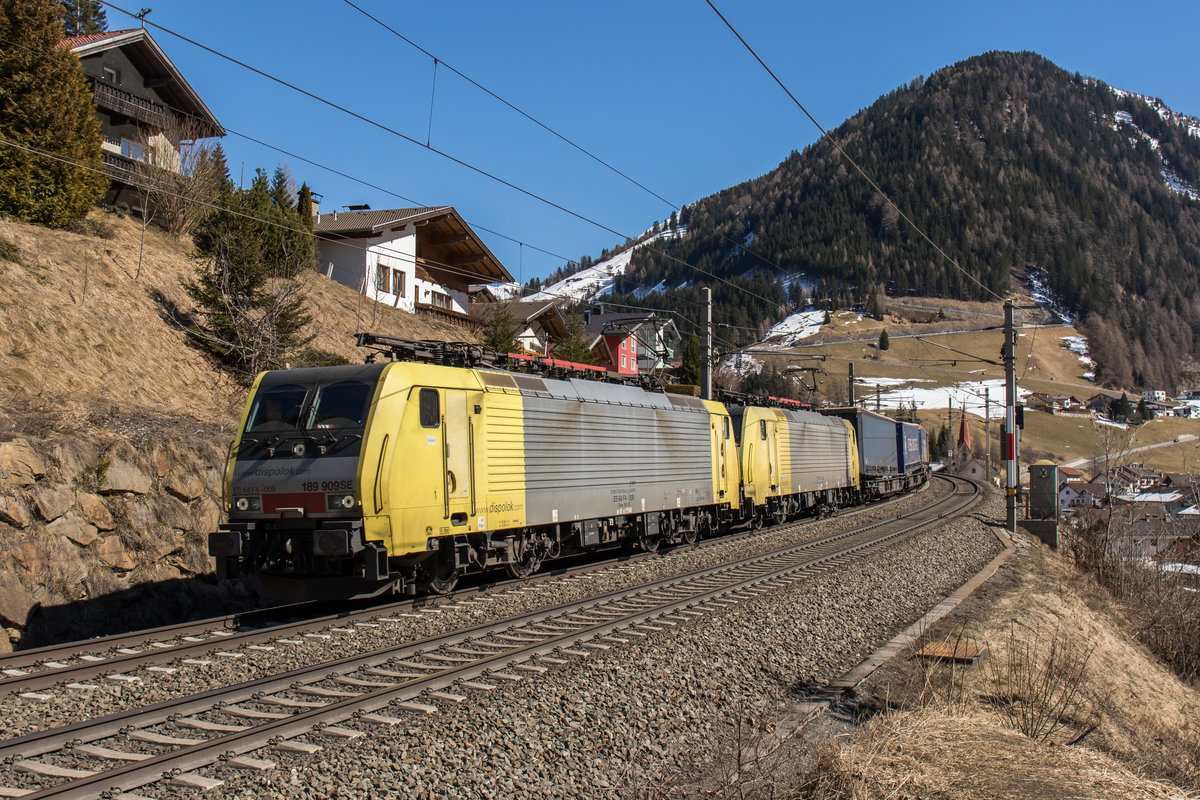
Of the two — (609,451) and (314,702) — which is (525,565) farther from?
(314,702)

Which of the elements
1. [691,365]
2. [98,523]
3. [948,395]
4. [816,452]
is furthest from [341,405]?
[948,395]

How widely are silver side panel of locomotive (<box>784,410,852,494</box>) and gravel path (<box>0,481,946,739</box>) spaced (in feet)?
32.9

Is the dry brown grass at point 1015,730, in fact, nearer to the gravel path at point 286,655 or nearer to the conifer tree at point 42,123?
the gravel path at point 286,655

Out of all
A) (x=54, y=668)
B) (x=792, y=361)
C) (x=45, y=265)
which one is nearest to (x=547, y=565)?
(x=54, y=668)

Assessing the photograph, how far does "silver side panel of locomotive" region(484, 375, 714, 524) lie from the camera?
1283cm

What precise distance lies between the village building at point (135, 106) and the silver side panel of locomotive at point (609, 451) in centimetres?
2005

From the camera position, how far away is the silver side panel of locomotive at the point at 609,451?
12828 millimetres

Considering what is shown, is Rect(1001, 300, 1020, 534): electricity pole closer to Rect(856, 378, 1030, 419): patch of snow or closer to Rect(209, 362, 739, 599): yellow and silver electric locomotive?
Rect(209, 362, 739, 599): yellow and silver electric locomotive

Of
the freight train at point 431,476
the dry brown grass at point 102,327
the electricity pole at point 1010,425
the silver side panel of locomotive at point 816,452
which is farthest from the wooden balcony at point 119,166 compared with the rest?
the electricity pole at point 1010,425

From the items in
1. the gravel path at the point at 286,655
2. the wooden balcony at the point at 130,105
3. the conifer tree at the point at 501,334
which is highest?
the wooden balcony at the point at 130,105

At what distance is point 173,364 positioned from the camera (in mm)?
19375

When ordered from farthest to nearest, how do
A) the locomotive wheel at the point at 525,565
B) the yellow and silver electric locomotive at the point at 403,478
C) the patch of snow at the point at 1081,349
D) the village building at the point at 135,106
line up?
the patch of snow at the point at 1081,349, the village building at the point at 135,106, the locomotive wheel at the point at 525,565, the yellow and silver electric locomotive at the point at 403,478

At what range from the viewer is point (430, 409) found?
1059cm

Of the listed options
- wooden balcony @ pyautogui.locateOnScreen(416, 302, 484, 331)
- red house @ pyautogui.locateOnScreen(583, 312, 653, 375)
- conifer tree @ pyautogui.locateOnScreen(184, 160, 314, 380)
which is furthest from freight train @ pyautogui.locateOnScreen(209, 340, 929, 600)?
red house @ pyautogui.locateOnScreen(583, 312, 653, 375)
